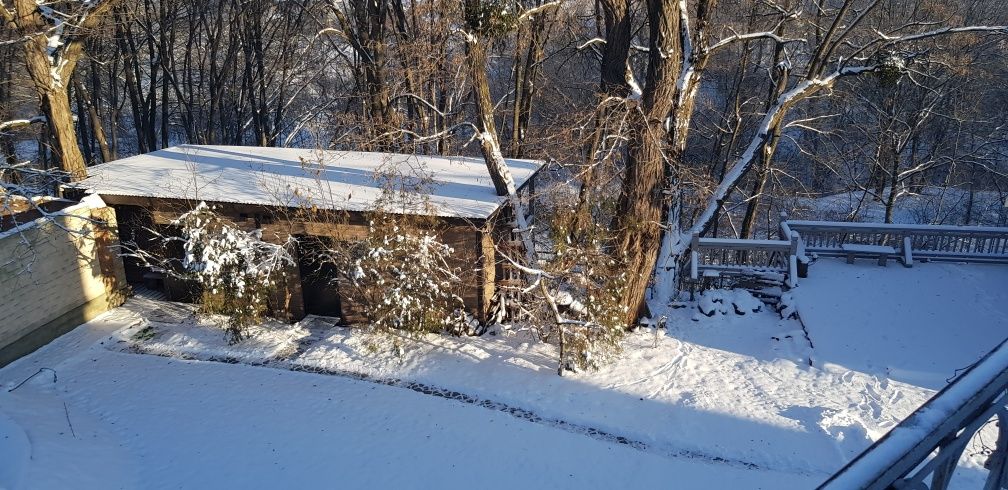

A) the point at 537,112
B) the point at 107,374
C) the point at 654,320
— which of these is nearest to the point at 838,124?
the point at 537,112

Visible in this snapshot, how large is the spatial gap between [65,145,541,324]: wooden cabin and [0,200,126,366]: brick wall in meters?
0.68

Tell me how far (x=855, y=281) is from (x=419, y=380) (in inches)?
330

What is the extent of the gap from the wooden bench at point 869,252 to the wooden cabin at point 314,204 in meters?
6.59

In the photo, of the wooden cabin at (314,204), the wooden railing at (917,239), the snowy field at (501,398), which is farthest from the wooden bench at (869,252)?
the wooden cabin at (314,204)

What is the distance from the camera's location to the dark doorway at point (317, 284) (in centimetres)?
1265

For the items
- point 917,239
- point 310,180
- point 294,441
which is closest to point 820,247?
point 917,239

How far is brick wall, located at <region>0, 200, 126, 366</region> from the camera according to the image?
36.5 feet

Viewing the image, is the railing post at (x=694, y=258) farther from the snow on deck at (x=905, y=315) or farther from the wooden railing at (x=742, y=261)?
the snow on deck at (x=905, y=315)

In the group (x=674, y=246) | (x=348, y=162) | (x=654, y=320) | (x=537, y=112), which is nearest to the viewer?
(x=654, y=320)

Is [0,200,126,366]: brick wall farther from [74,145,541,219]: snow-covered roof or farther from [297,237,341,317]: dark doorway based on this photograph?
[297,237,341,317]: dark doorway

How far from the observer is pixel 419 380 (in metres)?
10.7

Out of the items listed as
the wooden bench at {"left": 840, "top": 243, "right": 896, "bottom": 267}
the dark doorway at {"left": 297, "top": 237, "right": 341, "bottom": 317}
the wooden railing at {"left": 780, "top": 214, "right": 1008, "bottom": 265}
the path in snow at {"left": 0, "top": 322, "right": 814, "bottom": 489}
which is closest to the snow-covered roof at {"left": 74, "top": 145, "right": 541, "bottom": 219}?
the dark doorway at {"left": 297, "top": 237, "right": 341, "bottom": 317}

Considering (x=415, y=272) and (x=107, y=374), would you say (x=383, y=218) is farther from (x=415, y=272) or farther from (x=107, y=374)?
(x=107, y=374)

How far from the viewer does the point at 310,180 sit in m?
13.3
